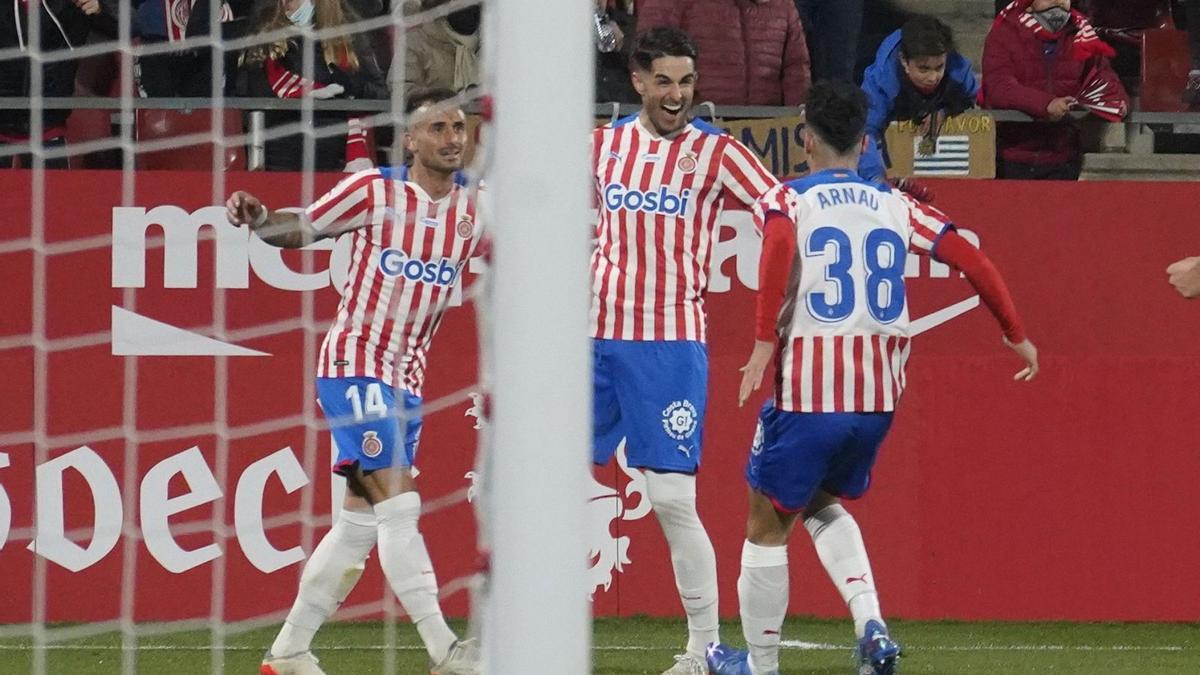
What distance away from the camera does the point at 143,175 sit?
24.6 feet

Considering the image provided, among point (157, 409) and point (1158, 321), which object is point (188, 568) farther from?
point (1158, 321)

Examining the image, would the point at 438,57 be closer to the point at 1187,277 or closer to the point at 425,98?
the point at 425,98

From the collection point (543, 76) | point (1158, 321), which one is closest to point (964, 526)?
point (1158, 321)

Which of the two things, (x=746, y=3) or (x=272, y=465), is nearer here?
(x=272, y=465)

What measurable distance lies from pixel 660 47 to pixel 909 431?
213 centimetres

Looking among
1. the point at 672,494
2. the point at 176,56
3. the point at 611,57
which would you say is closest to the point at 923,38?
the point at 611,57

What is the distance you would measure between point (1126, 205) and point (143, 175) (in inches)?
141

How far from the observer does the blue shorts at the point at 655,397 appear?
19.9 feet

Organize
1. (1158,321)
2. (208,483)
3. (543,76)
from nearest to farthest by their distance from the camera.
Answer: (543,76)
(208,483)
(1158,321)

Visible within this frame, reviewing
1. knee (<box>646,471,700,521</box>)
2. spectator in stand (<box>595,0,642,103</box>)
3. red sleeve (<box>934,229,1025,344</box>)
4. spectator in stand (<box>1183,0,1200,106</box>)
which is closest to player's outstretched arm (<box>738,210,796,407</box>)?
red sleeve (<box>934,229,1025,344</box>)

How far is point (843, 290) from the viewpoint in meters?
5.75

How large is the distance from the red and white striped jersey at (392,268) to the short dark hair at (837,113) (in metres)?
0.99

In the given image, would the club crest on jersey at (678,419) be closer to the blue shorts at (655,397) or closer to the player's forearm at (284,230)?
the blue shorts at (655,397)

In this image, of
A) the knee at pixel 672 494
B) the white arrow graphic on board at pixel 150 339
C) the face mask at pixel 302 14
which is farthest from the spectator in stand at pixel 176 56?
the knee at pixel 672 494
